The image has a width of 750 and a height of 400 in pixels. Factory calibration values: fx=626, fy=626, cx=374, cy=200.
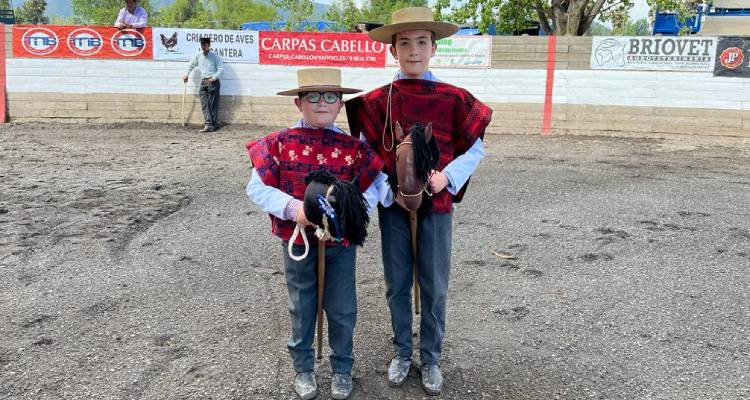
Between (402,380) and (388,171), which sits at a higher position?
(388,171)

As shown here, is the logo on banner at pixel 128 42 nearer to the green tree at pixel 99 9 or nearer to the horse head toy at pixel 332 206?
the horse head toy at pixel 332 206

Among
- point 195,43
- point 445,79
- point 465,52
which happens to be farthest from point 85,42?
point 465,52

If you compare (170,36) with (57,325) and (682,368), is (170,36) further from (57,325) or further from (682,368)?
(682,368)

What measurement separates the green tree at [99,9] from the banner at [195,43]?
127 ft

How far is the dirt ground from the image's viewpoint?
9.77 ft

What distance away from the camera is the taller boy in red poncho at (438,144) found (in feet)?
8.89

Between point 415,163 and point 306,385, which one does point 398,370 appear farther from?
point 415,163

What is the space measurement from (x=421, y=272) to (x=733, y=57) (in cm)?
1033

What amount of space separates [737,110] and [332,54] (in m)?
7.33

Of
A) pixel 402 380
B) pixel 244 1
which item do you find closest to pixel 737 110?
pixel 402 380

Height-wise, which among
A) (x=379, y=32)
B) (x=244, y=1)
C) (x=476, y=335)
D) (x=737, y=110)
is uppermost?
(x=244, y=1)

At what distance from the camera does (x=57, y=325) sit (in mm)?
3492

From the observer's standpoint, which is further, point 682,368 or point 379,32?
point 682,368

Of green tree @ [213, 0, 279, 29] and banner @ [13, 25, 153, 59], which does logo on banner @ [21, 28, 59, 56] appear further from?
green tree @ [213, 0, 279, 29]
